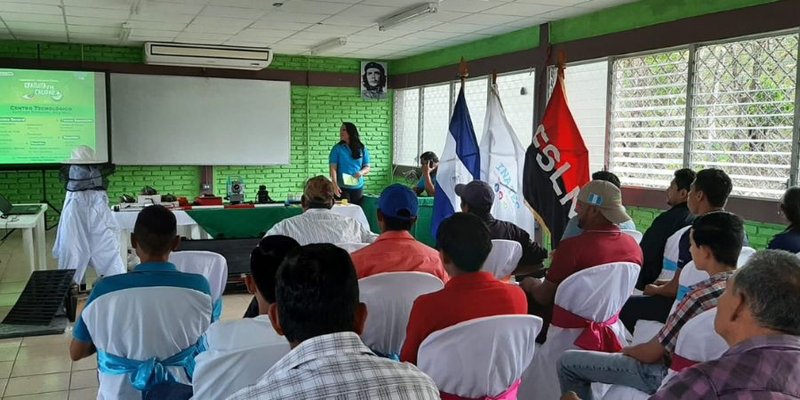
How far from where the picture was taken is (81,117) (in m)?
9.30

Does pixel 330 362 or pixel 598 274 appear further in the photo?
pixel 598 274

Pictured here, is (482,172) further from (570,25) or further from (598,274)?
(598,274)

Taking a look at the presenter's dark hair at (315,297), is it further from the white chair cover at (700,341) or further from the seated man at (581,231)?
the seated man at (581,231)

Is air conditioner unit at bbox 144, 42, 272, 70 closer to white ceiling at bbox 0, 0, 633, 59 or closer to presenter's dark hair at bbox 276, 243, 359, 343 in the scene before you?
white ceiling at bbox 0, 0, 633, 59

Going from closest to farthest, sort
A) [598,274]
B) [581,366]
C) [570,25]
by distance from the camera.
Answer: [581,366], [598,274], [570,25]

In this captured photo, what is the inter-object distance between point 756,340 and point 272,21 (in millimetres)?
6936

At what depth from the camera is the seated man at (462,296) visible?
2.25 m

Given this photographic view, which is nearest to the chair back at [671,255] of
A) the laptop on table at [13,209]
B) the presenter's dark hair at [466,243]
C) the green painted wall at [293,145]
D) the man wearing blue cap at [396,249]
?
the man wearing blue cap at [396,249]

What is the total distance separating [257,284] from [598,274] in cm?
165

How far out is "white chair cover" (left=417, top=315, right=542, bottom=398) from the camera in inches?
86.1

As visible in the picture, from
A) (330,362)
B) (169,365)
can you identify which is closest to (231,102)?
(169,365)

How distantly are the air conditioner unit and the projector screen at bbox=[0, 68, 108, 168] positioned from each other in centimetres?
99

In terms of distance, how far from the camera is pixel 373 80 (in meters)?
11.3

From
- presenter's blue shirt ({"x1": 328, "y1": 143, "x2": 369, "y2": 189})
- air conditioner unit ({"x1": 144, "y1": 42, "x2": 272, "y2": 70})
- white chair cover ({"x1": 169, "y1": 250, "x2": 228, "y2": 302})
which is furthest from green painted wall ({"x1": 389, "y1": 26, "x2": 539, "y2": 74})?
white chair cover ({"x1": 169, "y1": 250, "x2": 228, "y2": 302})
